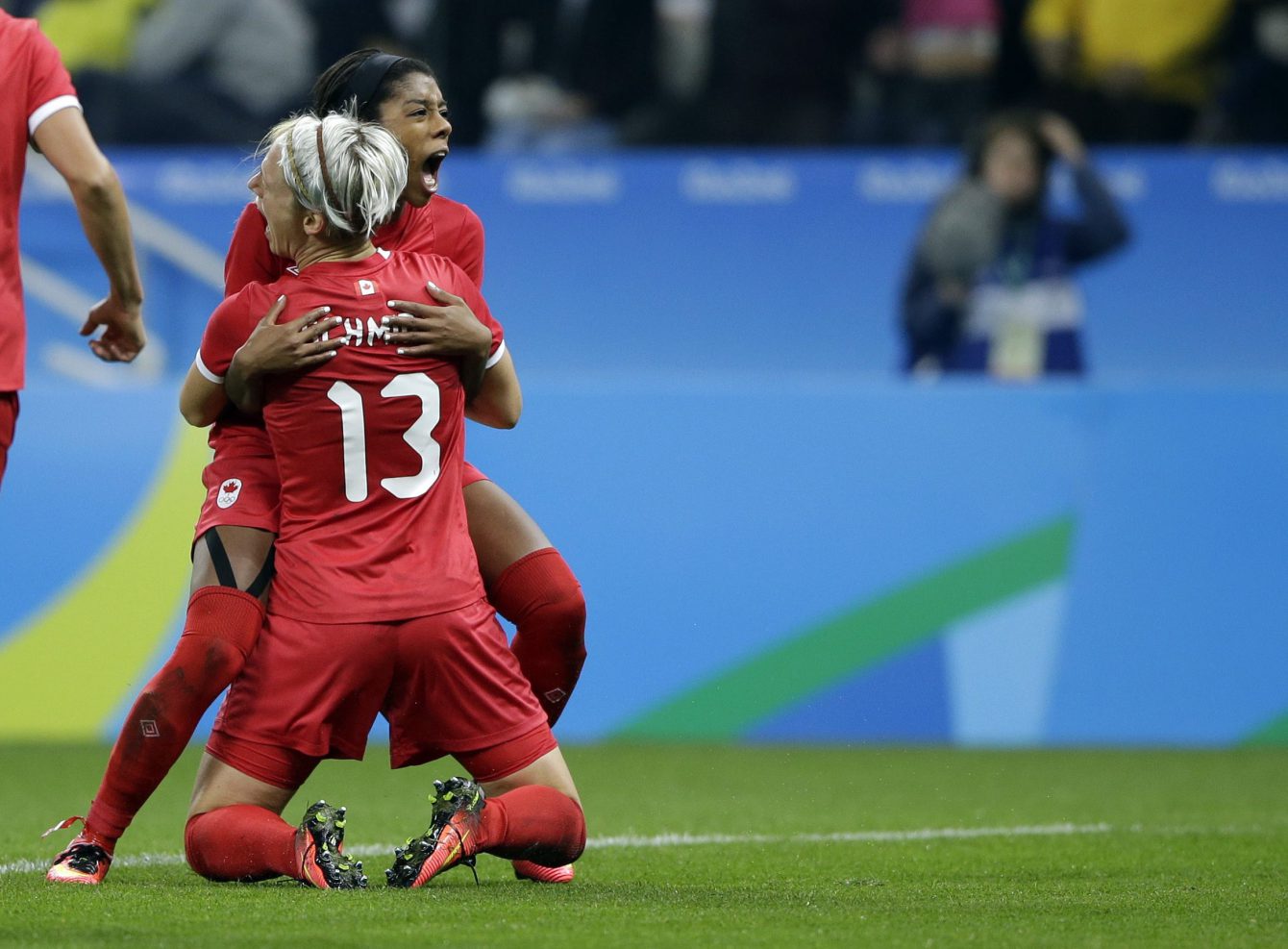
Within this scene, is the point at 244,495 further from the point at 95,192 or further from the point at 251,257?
the point at 95,192

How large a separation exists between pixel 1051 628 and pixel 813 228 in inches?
155

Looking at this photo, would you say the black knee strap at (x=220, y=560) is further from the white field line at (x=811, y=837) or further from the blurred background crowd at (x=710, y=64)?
the blurred background crowd at (x=710, y=64)

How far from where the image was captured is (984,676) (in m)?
7.80

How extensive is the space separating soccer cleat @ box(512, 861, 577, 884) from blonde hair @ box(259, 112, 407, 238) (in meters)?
1.42

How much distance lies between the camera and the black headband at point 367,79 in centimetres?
474

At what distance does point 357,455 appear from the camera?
4348 millimetres

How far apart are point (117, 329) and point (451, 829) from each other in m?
1.53

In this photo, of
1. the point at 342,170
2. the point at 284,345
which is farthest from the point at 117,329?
the point at 342,170

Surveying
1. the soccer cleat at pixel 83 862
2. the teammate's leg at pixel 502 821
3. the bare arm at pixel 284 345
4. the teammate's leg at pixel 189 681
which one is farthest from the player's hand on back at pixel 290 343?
the soccer cleat at pixel 83 862

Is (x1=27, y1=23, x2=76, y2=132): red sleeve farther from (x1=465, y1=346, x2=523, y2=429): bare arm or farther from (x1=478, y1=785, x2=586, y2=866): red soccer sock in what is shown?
(x1=478, y1=785, x2=586, y2=866): red soccer sock

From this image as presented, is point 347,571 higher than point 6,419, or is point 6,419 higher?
point 6,419

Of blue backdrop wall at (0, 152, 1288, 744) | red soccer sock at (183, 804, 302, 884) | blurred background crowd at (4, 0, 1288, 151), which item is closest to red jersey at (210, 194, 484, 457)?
red soccer sock at (183, 804, 302, 884)

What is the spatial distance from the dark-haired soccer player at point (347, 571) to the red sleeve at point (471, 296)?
0.06 metres

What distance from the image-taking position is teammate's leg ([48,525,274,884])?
4.38 metres
